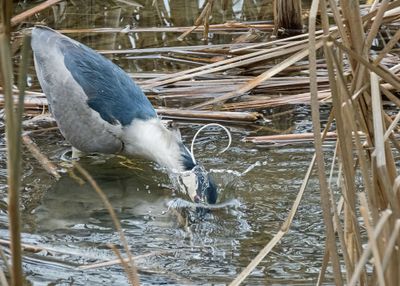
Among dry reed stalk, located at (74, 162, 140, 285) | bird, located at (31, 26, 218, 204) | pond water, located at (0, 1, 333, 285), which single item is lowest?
pond water, located at (0, 1, 333, 285)

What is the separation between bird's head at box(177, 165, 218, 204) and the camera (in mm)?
3838

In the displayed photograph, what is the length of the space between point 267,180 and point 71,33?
2462 mm

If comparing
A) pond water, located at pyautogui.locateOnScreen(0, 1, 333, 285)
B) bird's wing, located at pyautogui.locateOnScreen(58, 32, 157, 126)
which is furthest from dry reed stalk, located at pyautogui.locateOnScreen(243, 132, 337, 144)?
bird's wing, located at pyautogui.locateOnScreen(58, 32, 157, 126)

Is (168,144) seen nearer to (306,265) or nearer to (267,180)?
(267,180)

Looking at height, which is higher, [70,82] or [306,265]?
[70,82]

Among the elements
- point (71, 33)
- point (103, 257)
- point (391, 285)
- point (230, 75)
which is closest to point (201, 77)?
point (230, 75)

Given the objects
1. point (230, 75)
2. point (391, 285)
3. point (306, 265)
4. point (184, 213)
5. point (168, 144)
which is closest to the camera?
point (391, 285)

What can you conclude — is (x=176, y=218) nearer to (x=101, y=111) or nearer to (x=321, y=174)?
(x=101, y=111)

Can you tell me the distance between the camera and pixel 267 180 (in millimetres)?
4070

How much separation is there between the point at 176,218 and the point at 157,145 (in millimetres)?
557

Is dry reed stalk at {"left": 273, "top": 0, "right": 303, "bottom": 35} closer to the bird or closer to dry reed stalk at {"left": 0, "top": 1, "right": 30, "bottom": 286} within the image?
the bird

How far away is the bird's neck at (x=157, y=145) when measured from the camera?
4090 mm

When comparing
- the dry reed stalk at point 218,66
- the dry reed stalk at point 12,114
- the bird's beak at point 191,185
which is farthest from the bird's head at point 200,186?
the dry reed stalk at point 12,114

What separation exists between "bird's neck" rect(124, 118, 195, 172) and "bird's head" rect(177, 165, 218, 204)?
0.32 feet
